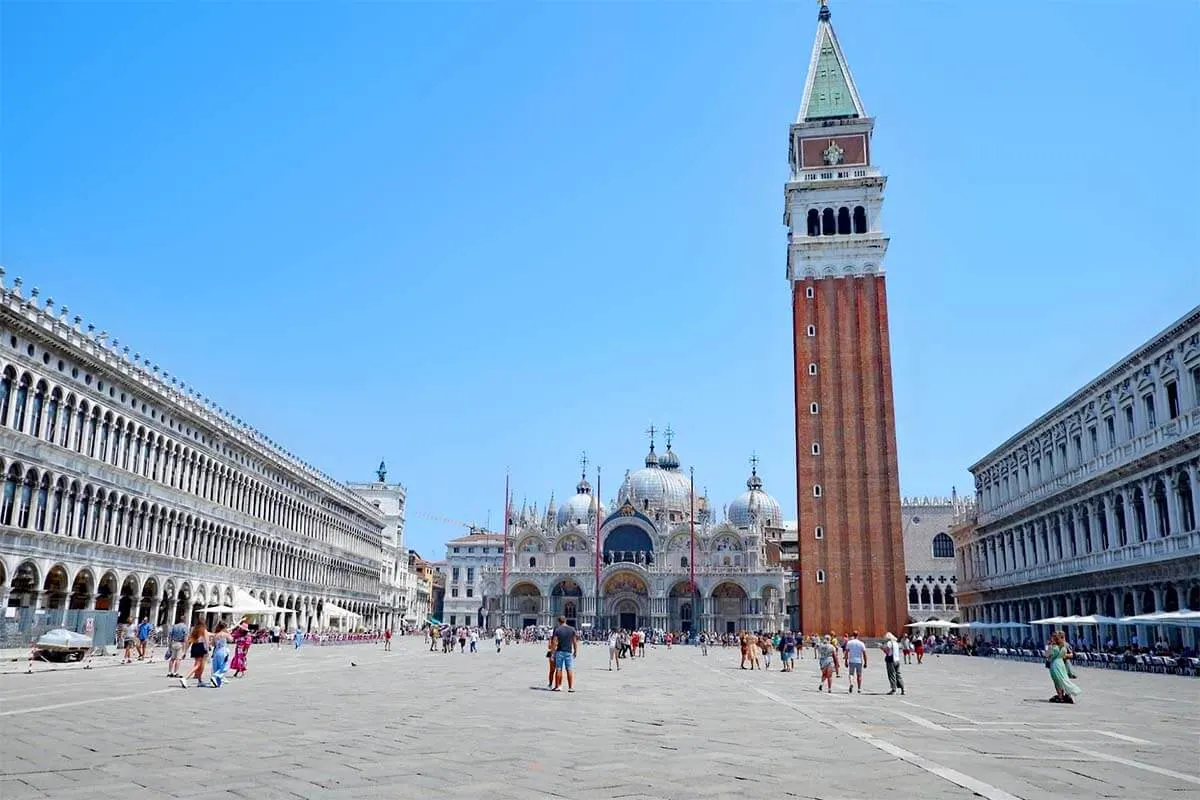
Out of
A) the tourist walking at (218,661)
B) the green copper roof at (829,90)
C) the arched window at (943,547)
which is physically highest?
the green copper roof at (829,90)

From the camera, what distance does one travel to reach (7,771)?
8.56 meters

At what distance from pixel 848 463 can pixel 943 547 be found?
30423 millimetres

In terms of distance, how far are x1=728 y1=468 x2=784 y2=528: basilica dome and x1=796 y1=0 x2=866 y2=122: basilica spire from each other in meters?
45.0

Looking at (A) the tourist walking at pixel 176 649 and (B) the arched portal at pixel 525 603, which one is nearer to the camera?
(A) the tourist walking at pixel 176 649

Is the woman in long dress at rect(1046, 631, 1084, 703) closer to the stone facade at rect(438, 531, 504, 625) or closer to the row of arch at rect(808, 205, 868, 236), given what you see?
the row of arch at rect(808, 205, 868, 236)

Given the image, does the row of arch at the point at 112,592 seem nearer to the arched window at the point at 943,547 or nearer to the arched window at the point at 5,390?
the arched window at the point at 5,390

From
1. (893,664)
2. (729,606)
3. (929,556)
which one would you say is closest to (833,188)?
(929,556)

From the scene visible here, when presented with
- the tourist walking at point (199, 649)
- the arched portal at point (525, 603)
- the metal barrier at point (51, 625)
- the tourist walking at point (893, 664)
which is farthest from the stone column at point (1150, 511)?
the arched portal at point (525, 603)

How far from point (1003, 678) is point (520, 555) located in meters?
63.1

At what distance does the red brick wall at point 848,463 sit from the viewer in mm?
53688

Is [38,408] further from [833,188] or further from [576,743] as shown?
[833,188]

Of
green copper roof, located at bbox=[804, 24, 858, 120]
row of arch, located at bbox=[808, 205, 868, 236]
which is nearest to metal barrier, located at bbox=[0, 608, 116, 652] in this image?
row of arch, located at bbox=[808, 205, 868, 236]

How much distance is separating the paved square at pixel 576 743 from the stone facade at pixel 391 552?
6945 cm

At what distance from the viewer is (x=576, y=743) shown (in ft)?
36.5
